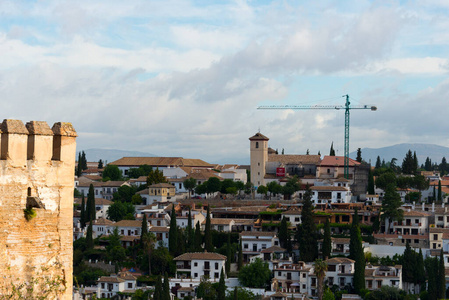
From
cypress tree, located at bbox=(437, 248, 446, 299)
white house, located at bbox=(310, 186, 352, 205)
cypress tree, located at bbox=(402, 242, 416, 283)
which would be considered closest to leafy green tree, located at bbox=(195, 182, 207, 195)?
white house, located at bbox=(310, 186, 352, 205)

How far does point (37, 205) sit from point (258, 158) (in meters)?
72.3

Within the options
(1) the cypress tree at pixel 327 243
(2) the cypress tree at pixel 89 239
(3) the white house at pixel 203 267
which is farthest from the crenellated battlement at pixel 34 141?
(2) the cypress tree at pixel 89 239

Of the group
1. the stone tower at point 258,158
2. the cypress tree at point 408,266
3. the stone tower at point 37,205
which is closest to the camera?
the stone tower at point 37,205

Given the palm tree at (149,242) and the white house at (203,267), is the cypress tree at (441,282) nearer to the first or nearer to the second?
the white house at (203,267)

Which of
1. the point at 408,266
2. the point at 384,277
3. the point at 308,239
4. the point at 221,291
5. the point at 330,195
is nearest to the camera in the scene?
the point at 221,291

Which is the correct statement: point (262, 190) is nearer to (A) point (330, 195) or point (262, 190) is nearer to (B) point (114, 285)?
(A) point (330, 195)

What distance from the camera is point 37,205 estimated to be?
882cm

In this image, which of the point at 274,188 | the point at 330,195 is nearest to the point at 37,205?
the point at 330,195

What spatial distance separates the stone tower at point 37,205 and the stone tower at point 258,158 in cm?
7047

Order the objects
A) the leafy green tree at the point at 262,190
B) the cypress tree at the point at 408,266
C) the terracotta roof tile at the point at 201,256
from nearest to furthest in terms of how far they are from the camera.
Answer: the cypress tree at the point at 408,266 < the terracotta roof tile at the point at 201,256 < the leafy green tree at the point at 262,190

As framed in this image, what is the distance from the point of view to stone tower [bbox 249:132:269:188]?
3157 inches

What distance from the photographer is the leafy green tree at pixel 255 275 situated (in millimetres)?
48625

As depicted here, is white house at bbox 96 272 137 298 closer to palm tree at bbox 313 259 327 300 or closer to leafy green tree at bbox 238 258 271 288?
leafy green tree at bbox 238 258 271 288

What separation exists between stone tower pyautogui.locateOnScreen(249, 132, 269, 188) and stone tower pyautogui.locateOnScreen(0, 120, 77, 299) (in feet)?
231
